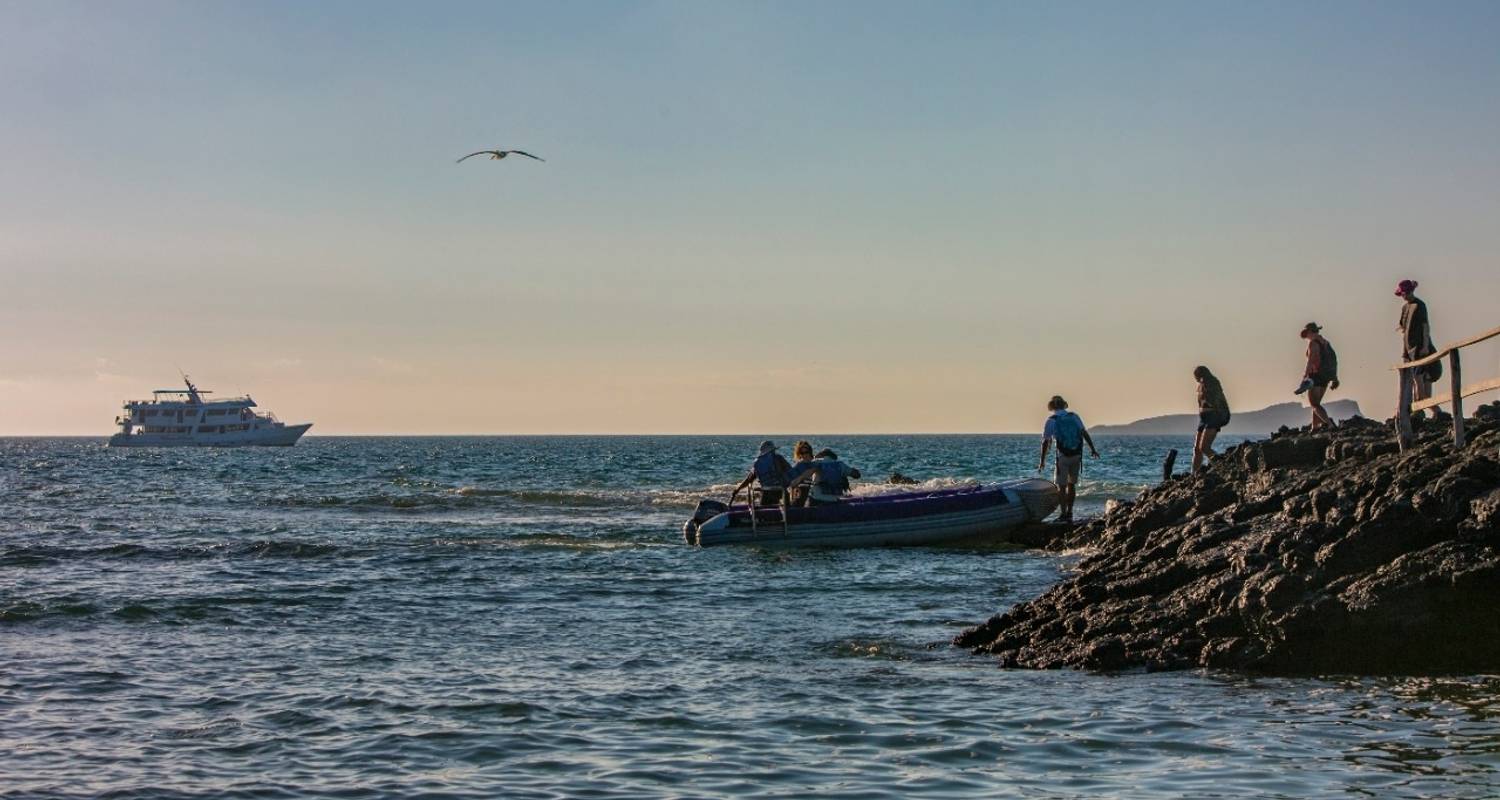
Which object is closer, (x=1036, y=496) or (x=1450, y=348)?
(x=1450, y=348)

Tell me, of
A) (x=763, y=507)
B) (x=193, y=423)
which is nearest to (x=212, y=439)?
(x=193, y=423)

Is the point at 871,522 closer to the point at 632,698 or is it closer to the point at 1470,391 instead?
the point at 1470,391

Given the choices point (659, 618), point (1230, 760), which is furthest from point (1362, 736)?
point (659, 618)

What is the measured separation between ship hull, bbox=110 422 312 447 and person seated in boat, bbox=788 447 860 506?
118745mm

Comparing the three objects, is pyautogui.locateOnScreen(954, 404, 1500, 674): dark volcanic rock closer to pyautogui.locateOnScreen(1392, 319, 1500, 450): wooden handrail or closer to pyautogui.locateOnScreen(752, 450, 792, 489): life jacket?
pyautogui.locateOnScreen(1392, 319, 1500, 450): wooden handrail

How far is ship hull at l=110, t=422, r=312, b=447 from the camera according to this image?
132 m

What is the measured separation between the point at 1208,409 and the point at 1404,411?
6487mm

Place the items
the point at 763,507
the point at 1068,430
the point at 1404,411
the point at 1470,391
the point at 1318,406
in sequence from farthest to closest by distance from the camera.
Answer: the point at 763,507 → the point at 1068,430 → the point at 1318,406 → the point at 1404,411 → the point at 1470,391

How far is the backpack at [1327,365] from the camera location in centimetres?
1892

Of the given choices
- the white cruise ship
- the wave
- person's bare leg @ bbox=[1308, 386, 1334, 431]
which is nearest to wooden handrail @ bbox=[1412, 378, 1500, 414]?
person's bare leg @ bbox=[1308, 386, 1334, 431]

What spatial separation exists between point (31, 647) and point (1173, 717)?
9689 mm

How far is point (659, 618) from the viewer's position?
48.0 feet

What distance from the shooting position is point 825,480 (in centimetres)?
2353

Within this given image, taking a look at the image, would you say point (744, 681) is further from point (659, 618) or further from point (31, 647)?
point (31, 647)
